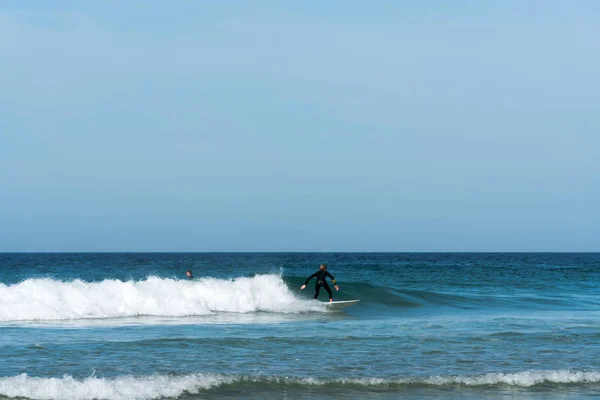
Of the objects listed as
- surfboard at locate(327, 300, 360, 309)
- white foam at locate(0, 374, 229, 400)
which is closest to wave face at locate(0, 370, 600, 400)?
white foam at locate(0, 374, 229, 400)

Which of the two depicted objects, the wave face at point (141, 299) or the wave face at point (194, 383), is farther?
the wave face at point (141, 299)

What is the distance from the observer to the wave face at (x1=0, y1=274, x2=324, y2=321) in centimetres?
2347

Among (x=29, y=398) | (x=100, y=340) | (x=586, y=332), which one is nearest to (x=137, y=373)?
(x=29, y=398)

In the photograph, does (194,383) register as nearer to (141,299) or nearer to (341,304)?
(141,299)

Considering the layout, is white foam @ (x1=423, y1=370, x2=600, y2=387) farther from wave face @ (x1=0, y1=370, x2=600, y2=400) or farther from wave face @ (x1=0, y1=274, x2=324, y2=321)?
wave face @ (x1=0, y1=274, x2=324, y2=321)

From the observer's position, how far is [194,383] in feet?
42.5

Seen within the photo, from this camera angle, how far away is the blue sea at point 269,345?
1295cm

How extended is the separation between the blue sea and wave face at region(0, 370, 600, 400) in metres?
0.03

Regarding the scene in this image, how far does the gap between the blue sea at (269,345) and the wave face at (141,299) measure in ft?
0.21

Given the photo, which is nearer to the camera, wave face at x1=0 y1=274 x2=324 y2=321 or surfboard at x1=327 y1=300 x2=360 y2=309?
wave face at x1=0 y1=274 x2=324 y2=321

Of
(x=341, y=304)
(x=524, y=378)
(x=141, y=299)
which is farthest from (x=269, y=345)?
(x=341, y=304)

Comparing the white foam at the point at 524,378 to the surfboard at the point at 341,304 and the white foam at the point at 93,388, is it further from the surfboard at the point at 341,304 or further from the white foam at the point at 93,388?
the surfboard at the point at 341,304

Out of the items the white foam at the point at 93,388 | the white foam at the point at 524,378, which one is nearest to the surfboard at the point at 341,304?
the white foam at the point at 524,378

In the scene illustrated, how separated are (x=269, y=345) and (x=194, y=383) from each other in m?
4.32
